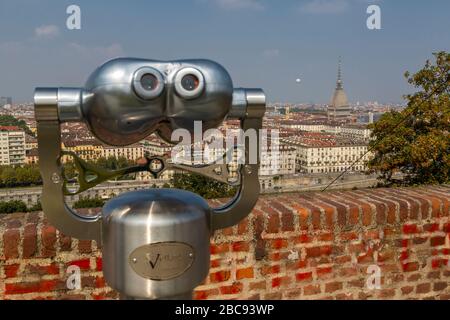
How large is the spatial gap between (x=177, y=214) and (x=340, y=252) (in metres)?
1.42

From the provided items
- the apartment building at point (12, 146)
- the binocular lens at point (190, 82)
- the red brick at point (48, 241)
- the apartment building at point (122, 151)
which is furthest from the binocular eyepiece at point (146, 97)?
the apartment building at point (12, 146)

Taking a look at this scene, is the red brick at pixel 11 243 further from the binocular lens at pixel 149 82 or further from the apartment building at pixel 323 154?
the apartment building at pixel 323 154

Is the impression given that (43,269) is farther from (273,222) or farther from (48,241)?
(273,222)

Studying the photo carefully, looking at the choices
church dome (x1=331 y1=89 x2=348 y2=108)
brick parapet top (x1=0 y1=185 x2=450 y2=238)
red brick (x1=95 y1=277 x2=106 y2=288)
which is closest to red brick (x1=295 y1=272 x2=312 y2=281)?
brick parapet top (x1=0 y1=185 x2=450 y2=238)

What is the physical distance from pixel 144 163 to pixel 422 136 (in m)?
11.3

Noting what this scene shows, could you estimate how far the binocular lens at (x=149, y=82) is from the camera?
36.2 inches

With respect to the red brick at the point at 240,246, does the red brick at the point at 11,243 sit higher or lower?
higher

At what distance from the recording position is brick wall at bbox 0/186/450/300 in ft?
6.02

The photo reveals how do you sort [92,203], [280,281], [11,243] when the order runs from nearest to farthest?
[11,243] < [280,281] < [92,203]

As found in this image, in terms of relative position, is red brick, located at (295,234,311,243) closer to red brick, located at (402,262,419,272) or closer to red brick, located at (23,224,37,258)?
red brick, located at (402,262,419,272)

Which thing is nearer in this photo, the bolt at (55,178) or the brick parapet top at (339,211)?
the bolt at (55,178)

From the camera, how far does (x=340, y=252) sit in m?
2.22

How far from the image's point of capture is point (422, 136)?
36.8ft

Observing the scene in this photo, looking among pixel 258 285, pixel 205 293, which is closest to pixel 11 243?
pixel 205 293
